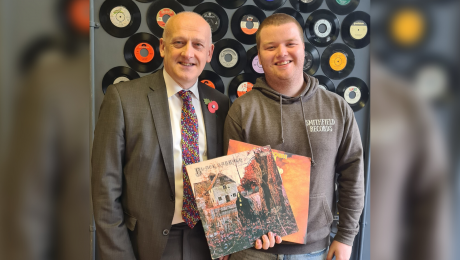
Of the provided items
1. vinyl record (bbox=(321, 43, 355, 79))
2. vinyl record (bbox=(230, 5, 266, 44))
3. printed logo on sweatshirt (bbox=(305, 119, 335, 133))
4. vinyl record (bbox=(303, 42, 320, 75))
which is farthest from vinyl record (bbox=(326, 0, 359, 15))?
printed logo on sweatshirt (bbox=(305, 119, 335, 133))

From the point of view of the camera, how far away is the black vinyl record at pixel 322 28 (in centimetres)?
A: 255

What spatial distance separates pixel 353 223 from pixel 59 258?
1668mm

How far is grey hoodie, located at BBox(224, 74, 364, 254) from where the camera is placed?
1.67 m

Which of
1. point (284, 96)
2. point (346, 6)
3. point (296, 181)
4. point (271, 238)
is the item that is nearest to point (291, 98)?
point (284, 96)

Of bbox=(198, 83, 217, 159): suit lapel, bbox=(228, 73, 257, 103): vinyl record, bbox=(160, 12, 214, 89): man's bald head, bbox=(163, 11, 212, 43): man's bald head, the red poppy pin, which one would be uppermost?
bbox=(163, 11, 212, 43): man's bald head

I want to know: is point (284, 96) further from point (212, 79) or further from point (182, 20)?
point (212, 79)

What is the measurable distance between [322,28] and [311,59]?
298 mm

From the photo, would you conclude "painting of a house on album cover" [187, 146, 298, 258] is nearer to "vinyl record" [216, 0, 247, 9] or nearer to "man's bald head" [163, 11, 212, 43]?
"man's bald head" [163, 11, 212, 43]

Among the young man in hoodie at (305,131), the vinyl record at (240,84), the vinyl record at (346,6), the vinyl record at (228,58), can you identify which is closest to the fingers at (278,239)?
the young man in hoodie at (305,131)

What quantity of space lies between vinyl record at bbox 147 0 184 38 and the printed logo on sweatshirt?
1483 millimetres

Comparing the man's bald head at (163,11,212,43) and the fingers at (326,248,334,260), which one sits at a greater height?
the man's bald head at (163,11,212,43)

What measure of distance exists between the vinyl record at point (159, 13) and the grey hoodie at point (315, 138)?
1.11 meters

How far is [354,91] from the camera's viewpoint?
104 inches

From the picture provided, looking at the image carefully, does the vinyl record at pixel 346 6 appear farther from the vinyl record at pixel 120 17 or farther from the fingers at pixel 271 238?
the fingers at pixel 271 238
